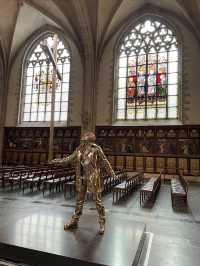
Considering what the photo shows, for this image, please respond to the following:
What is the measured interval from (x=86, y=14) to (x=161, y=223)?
49.9ft

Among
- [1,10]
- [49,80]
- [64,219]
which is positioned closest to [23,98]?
[49,80]

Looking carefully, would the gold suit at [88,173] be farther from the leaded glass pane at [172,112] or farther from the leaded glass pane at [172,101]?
the leaded glass pane at [172,101]

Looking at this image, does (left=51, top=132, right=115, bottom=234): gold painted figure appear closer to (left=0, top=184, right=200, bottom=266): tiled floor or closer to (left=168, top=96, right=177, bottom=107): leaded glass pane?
(left=0, top=184, right=200, bottom=266): tiled floor

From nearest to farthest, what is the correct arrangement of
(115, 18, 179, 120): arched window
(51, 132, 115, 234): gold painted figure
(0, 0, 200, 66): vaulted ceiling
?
(51, 132, 115, 234): gold painted figure → (0, 0, 200, 66): vaulted ceiling → (115, 18, 179, 120): arched window

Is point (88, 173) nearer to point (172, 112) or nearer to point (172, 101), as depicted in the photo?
point (172, 112)

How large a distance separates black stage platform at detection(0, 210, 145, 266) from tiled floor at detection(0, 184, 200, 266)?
0.31 m

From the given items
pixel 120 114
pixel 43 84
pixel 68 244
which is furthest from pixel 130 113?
pixel 68 244

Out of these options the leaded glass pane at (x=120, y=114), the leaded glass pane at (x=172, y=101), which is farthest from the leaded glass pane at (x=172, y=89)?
the leaded glass pane at (x=120, y=114)

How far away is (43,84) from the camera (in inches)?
786

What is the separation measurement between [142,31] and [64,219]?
1665 centimetres

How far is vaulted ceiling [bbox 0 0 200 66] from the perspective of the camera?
15.8 metres

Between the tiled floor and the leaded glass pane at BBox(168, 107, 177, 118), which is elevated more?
the leaded glass pane at BBox(168, 107, 177, 118)

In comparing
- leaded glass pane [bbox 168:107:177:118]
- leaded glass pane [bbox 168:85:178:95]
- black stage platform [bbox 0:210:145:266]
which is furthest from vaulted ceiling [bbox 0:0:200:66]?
black stage platform [bbox 0:210:145:266]

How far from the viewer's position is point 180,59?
53.5 feet
